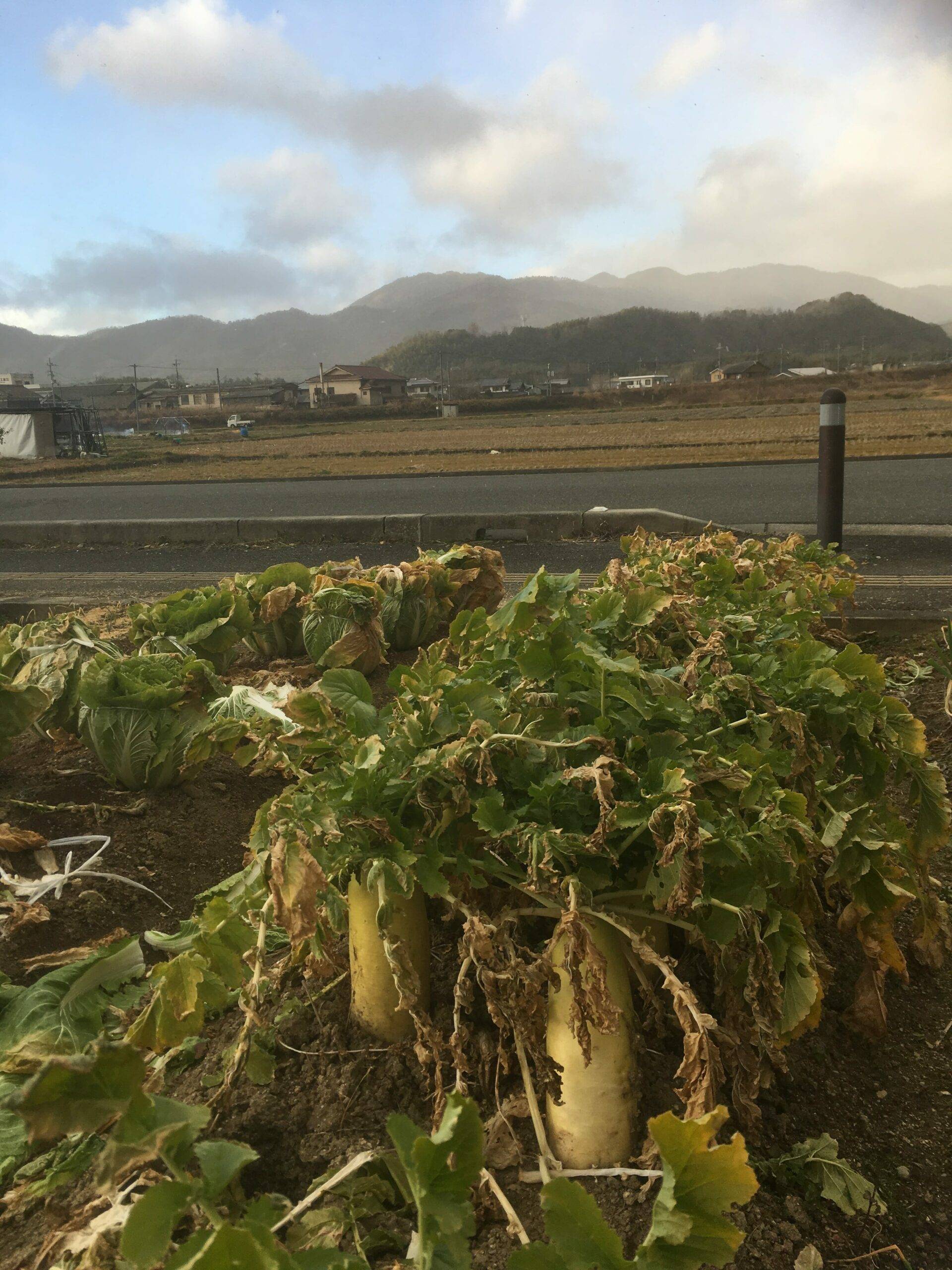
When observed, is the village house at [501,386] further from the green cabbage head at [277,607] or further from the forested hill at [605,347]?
the green cabbage head at [277,607]

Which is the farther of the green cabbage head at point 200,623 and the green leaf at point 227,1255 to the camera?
the green cabbage head at point 200,623

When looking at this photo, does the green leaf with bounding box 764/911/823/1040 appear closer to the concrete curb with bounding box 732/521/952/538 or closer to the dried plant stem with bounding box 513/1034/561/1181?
the dried plant stem with bounding box 513/1034/561/1181

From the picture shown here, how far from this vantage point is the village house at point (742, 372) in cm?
10262

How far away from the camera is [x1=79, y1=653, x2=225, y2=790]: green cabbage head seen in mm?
3086

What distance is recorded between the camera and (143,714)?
10.2 feet

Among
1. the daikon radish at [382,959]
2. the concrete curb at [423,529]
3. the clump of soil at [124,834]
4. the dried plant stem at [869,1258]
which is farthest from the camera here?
the concrete curb at [423,529]

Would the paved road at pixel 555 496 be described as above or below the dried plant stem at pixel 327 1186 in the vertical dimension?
below

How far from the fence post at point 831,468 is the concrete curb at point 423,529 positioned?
1859 millimetres

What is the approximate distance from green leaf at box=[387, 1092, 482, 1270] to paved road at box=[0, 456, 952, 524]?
34.1ft

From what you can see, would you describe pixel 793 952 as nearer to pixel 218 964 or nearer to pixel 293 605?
pixel 218 964

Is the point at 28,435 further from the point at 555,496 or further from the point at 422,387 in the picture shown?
the point at 422,387

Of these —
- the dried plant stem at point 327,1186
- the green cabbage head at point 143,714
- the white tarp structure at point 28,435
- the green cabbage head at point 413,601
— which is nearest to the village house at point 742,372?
the white tarp structure at point 28,435

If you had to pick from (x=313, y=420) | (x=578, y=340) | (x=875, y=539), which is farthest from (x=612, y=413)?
(x=578, y=340)

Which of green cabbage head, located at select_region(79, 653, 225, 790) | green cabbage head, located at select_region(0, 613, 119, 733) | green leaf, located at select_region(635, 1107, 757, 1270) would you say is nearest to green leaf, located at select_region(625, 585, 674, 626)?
green cabbage head, located at select_region(79, 653, 225, 790)
